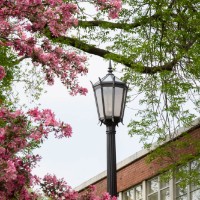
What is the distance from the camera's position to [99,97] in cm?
1136

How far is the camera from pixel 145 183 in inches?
1200

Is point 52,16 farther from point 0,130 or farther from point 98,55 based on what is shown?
point 98,55

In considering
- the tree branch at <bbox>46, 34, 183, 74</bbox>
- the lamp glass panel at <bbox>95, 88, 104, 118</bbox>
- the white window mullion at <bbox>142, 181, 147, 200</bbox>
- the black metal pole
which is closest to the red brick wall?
the white window mullion at <bbox>142, 181, 147, 200</bbox>

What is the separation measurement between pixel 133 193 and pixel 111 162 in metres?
22.1

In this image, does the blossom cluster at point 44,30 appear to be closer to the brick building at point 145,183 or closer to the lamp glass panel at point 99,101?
the lamp glass panel at point 99,101

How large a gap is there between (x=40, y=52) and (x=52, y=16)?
2.93 ft

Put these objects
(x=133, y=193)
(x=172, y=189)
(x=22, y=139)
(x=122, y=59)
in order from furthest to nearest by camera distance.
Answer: (x=133, y=193)
(x=172, y=189)
(x=122, y=59)
(x=22, y=139)

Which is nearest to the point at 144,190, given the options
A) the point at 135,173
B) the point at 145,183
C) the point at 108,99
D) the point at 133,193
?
the point at 145,183

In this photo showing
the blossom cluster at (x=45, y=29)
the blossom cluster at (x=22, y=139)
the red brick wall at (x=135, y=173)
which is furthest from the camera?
the red brick wall at (x=135, y=173)

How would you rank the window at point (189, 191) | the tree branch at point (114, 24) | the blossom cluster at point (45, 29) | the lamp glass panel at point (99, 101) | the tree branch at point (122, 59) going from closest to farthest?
the blossom cluster at point (45, 29) → the lamp glass panel at point (99, 101) → the tree branch at point (114, 24) → the tree branch at point (122, 59) → the window at point (189, 191)

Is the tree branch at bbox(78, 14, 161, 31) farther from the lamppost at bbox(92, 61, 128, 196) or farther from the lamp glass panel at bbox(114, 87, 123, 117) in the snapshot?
the lamp glass panel at bbox(114, 87, 123, 117)

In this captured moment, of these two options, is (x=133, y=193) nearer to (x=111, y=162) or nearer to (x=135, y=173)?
(x=135, y=173)

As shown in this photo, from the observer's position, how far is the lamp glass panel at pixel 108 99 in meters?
11.0

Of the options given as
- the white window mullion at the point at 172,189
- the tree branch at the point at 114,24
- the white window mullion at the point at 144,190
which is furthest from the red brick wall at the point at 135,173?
the tree branch at the point at 114,24
